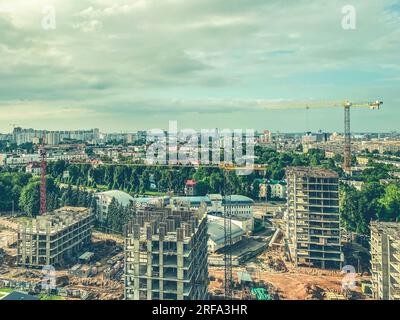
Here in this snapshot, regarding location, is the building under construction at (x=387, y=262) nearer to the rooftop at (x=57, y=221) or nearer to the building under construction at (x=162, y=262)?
the building under construction at (x=162, y=262)

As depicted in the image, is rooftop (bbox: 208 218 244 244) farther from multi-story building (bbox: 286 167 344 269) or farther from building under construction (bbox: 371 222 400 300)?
building under construction (bbox: 371 222 400 300)

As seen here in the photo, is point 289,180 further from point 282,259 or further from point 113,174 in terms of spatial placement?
point 113,174

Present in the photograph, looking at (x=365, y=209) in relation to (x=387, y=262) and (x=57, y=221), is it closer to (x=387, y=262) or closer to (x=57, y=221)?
Result: (x=387, y=262)

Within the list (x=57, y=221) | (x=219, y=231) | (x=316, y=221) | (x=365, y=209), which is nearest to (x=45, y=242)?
(x=57, y=221)

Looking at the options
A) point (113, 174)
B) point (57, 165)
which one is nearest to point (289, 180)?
point (113, 174)

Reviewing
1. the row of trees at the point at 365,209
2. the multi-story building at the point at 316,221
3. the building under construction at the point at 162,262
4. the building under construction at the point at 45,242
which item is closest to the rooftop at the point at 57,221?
the building under construction at the point at 45,242
